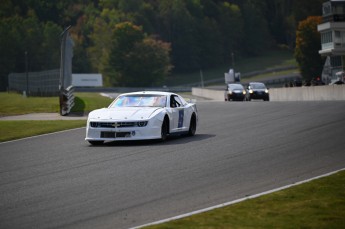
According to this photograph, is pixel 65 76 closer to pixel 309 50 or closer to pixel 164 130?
pixel 164 130

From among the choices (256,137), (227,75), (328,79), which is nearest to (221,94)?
(227,75)

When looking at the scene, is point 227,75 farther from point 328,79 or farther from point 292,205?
point 292,205

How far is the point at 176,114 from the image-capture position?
2005 cm

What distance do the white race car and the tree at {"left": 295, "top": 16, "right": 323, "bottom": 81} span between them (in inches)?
4459

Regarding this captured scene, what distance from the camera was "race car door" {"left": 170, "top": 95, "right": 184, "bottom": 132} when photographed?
19.8 metres

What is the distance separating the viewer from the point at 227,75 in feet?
363

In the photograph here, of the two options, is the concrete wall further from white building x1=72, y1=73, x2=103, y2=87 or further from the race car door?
white building x1=72, y1=73, x2=103, y2=87

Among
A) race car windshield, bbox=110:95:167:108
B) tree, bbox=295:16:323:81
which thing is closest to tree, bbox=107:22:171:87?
tree, bbox=295:16:323:81

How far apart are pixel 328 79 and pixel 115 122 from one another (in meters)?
102

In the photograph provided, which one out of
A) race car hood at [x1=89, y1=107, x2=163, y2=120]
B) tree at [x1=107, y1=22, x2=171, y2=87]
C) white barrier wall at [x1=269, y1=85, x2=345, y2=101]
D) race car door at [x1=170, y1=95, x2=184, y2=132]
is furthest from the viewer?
tree at [x1=107, y1=22, x2=171, y2=87]

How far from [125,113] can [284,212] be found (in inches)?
392

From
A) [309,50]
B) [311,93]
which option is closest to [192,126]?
[311,93]

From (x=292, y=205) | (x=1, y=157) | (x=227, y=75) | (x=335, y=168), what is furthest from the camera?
(x=227, y=75)

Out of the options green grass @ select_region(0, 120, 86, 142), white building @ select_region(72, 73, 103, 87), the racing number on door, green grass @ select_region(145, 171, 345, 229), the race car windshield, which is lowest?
green grass @ select_region(145, 171, 345, 229)
